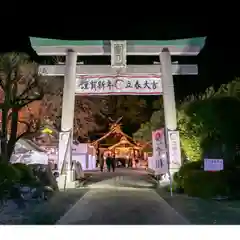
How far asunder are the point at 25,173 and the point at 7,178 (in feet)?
0.40

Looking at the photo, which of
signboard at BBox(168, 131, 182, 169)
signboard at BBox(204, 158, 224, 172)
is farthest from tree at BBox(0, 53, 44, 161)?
signboard at BBox(204, 158, 224, 172)

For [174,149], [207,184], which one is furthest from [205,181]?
[174,149]

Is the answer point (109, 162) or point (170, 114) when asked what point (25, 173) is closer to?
point (109, 162)

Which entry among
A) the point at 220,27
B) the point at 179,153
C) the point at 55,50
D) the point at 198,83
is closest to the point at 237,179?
the point at 179,153

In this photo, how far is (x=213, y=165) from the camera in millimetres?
2443

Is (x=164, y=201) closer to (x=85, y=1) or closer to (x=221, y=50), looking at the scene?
(x=221, y=50)

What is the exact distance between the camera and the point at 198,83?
2582 millimetres

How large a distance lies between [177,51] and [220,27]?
352mm

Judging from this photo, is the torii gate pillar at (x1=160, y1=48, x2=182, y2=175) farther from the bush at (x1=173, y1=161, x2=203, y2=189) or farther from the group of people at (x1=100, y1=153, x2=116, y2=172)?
the group of people at (x1=100, y1=153, x2=116, y2=172)

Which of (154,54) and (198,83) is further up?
(154,54)

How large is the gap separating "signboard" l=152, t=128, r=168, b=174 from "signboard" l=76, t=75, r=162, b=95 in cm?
31

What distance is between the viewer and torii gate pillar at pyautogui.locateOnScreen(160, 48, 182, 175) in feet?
8.10

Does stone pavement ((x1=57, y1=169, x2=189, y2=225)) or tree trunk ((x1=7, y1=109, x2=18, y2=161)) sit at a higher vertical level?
tree trunk ((x1=7, y1=109, x2=18, y2=161))
